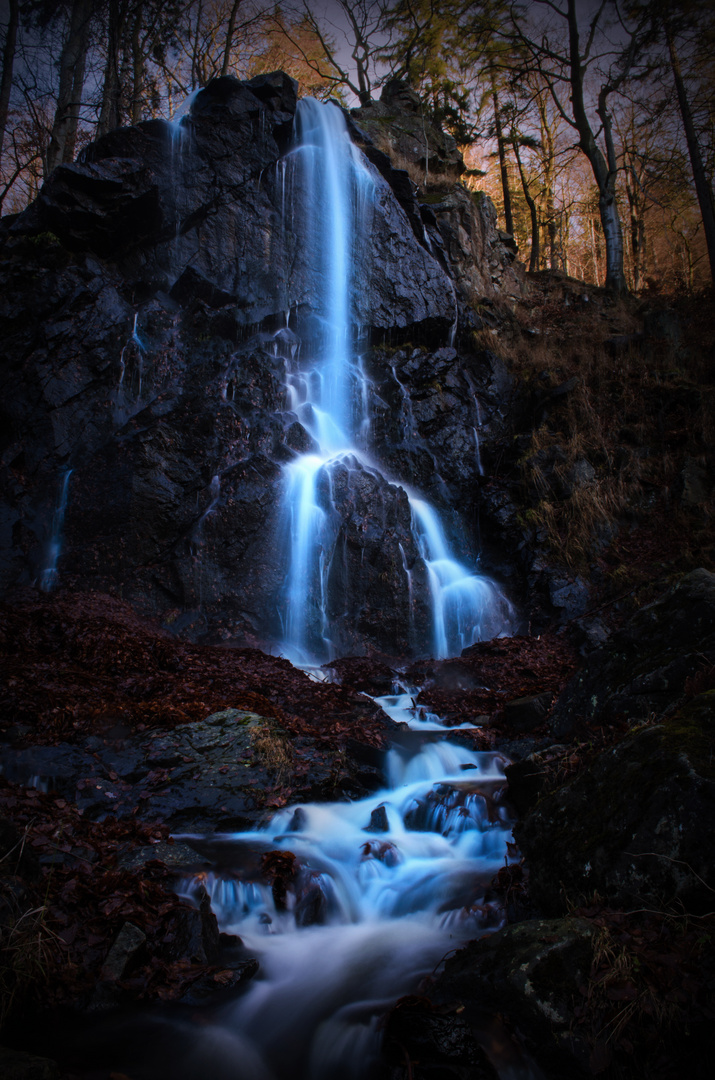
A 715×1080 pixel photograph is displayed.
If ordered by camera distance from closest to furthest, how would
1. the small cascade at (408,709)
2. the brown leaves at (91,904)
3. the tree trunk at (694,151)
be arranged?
the brown leaves at (91,904) < the small cascade at (408,709) < the tree trunk at (694,151)

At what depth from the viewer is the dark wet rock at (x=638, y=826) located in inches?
97.9

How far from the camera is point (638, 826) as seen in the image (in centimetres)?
275

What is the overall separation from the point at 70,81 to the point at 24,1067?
19633 mm

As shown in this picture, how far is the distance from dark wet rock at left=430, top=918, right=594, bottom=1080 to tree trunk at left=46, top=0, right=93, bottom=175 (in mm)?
18707

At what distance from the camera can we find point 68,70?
1414cm

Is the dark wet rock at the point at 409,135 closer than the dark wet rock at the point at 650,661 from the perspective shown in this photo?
No

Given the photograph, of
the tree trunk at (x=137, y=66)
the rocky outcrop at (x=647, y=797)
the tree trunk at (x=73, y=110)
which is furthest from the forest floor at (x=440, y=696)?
the tree trunk at (x=137, y=66)

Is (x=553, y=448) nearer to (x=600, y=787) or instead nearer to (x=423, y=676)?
(x=423, y=676)

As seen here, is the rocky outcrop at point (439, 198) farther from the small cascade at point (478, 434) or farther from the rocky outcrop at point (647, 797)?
the rocky outcrop at point (647, 797)

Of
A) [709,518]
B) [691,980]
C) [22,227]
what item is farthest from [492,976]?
[22,227]

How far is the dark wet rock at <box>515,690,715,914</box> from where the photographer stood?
2.49 metres

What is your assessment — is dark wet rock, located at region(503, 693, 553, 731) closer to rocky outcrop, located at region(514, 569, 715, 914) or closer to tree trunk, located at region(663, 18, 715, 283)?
rocky outcrop, located at region(514, 569, 715, 914)

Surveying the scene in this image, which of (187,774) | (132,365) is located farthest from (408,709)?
(132,365)

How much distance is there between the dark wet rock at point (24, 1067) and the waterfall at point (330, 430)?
294 inches
